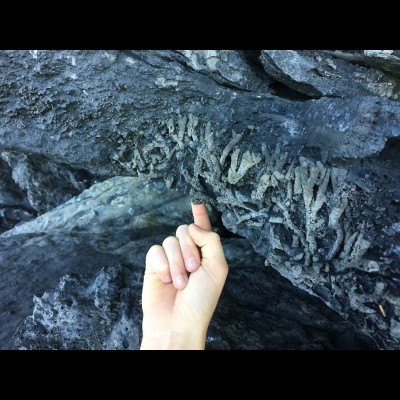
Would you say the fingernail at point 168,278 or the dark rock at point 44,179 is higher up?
the fingernail at point 168,278

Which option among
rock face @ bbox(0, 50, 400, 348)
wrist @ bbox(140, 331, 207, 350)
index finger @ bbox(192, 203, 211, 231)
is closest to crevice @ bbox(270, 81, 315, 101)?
rock face @ bbox(0, 50, 400, 348)

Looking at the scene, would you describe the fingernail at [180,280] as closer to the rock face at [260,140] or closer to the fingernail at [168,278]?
the fingernail at [168,278]

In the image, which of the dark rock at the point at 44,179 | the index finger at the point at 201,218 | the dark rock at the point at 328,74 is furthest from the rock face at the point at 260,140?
the dark rock at the point at 44,179

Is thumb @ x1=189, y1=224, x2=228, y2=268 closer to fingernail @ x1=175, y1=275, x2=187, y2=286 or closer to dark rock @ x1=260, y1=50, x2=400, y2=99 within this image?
fingernail @ x1=175, y1=275, x2=187, y2=286

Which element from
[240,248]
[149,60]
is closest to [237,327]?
[240,248]

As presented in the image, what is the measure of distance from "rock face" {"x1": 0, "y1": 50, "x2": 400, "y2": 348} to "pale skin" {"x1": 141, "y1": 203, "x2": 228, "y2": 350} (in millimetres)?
516

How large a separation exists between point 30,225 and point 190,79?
211cm

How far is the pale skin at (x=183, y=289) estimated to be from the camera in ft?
6.32

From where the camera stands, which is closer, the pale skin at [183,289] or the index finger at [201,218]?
the pale skin at [183,289]

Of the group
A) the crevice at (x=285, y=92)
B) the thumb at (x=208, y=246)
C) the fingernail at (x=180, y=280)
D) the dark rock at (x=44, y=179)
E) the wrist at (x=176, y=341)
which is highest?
the crevice at (x=285, y=92)

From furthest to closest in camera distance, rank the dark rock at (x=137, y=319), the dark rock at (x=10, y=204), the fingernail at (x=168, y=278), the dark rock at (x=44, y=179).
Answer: the dark rock at (x=10, y=204) < the dark rock at (x=44, y=179) < the dark rock at (x=137, y=319) < the fingernail at (x=168, y=278)

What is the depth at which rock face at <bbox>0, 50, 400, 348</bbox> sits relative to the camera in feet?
6.68

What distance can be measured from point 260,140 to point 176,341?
1.29 metres

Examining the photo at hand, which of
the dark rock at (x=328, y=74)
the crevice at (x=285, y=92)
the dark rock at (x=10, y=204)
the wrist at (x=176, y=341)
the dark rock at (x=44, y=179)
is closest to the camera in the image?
the wrist at (x=176, y=341)
